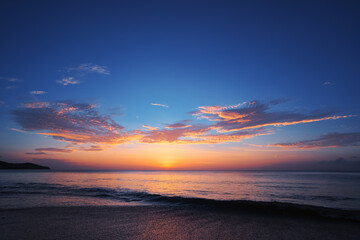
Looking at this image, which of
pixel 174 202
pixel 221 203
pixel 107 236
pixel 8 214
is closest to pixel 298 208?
pixel 221 203

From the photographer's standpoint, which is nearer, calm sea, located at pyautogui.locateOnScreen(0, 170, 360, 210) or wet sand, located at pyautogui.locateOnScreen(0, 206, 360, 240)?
wet sand, located at pyautogui.locateOnScreen(0, 206, 360, 240)

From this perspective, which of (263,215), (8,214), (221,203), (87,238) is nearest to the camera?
(87,238)

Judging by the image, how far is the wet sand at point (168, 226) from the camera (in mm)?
7285

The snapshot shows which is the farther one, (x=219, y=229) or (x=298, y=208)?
(x=298, y=208)

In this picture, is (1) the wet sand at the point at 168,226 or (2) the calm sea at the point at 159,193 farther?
(2) the calm sea at the point at 159,193

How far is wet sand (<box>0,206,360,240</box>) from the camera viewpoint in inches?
287

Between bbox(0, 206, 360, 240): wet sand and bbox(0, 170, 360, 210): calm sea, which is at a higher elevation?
bbox(0, 206, 360, 240): wet sand

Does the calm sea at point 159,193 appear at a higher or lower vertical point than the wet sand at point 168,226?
lower

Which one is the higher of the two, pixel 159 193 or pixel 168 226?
pixel 168 226

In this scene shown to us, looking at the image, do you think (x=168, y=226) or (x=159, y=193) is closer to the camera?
(x=168, y=226)

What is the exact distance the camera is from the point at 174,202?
15.9 metres

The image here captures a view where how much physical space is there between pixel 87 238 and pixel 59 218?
4207 millimetres

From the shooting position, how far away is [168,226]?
28.2 feet

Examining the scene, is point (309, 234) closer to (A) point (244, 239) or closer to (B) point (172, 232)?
(A) point (244, 239)
